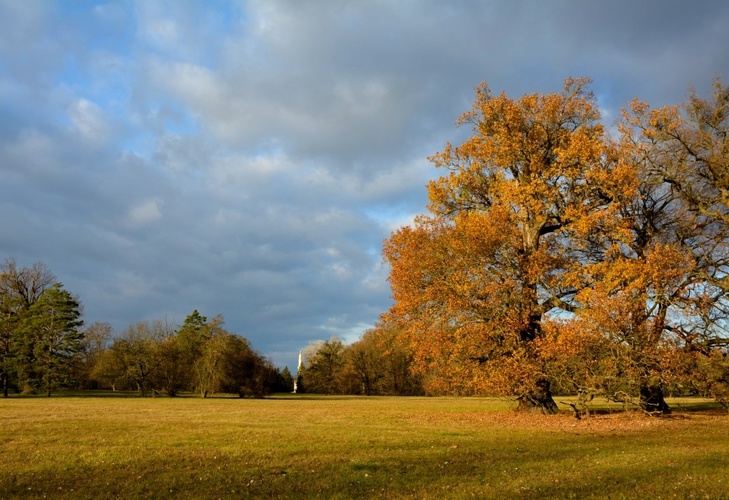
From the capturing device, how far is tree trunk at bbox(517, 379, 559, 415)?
25484mm

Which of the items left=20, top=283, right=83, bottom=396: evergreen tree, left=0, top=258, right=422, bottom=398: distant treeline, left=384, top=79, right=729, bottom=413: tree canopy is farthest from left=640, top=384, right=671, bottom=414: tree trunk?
left=20, top=283, right=83, bottom=396: evergreen tree

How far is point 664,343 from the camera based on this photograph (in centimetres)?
2222

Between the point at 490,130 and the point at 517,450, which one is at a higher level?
the point at 490,130

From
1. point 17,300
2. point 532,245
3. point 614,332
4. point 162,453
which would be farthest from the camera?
point 17,300

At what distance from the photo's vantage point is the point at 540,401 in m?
25.9

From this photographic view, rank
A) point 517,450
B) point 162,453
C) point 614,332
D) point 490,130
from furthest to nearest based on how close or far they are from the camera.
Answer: point 490,130 → point 614,332 → point 517,450 → point 162,453

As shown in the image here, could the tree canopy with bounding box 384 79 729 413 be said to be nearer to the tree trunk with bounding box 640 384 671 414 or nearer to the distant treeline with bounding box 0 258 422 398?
the tree trunk with bounding box 640 384 671 414

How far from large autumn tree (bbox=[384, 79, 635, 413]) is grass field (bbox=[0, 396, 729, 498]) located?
546cm

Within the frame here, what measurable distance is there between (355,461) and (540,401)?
17.6 meters

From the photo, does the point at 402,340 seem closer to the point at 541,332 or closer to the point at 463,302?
the point at 463,302

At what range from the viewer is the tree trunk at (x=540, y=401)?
2548 cm

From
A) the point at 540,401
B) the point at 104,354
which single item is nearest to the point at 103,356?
the point at 104,354

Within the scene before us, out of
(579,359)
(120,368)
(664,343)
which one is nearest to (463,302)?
(579,359)

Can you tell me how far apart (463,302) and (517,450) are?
36.6 ft
